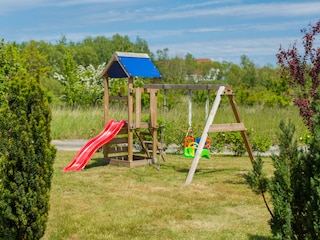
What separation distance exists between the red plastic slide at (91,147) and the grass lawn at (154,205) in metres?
0.23

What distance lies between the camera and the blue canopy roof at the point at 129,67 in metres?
11.6

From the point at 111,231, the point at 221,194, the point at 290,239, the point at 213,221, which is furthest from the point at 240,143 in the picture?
the point at 290,239

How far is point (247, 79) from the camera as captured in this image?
45.7m

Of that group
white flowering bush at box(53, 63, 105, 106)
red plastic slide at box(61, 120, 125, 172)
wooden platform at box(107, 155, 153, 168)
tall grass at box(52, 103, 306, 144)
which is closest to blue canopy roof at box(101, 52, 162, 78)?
red plastic slide at box(61, 120, 125, 172)

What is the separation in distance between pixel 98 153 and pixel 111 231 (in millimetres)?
8210

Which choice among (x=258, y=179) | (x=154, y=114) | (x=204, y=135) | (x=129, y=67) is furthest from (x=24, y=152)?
(x=154, y=114)

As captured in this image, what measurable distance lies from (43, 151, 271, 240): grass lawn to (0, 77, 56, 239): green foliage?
106 cm

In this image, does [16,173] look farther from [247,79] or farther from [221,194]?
[247,79]

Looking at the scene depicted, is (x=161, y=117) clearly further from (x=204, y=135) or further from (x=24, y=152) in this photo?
(x=24, y=152)

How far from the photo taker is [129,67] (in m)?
11.7

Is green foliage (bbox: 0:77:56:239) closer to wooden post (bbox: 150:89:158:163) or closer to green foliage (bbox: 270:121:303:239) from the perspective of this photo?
green foliage (bbox: 270:121:303:239)

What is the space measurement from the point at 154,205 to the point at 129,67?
15.8ft

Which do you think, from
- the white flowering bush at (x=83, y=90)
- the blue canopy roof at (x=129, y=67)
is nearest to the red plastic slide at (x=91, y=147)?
the blue canopy roof at (x=129, y=67)

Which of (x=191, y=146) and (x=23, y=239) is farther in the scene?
(x=191, y=146)
